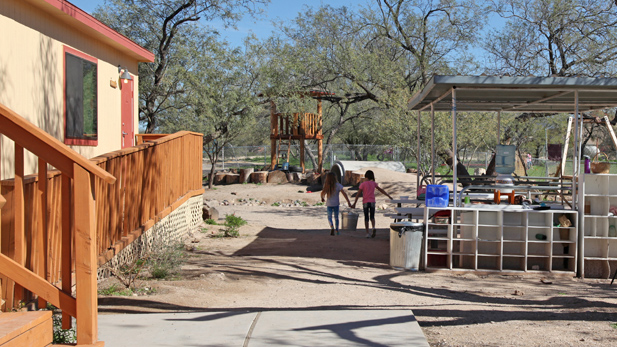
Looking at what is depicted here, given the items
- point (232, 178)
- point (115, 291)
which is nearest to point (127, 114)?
point (115, 291)

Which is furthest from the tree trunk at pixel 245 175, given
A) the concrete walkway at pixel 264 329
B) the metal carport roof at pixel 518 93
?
the concrete walkway at pixel 264 329

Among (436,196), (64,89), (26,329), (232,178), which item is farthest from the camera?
(232,178)

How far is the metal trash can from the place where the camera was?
952 centimetres

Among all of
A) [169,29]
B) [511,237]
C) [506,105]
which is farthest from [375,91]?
[511,237]

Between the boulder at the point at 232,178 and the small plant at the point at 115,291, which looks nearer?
the small plant at the point at 115,291

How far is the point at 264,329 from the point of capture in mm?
4996

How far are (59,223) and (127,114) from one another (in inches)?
269

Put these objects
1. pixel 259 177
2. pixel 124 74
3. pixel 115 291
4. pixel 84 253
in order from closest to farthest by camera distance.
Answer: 1. pixel 84 253
2. pixel 115 291
3. pixel 124 74
4. pixel 259 177

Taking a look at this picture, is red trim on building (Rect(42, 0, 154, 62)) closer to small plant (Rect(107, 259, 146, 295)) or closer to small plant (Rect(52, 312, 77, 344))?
small plant (Rect(107, 259, 146, 295))

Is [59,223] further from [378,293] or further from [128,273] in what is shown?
[378,293]

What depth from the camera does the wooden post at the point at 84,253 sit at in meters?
3.84

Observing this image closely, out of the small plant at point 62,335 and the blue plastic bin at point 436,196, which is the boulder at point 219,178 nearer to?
the blue plastic bin at point 436,196

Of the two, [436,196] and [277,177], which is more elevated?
[436,196]

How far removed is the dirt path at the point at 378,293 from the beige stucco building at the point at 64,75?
2629mm
